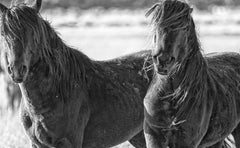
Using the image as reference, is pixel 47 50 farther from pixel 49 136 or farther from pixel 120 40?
pixel 120 40

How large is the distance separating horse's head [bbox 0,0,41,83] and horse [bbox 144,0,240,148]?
1122mm

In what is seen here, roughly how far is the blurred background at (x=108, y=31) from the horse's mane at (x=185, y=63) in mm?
268

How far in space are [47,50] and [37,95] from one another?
45 cm

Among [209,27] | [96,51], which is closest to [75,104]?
[96,51]

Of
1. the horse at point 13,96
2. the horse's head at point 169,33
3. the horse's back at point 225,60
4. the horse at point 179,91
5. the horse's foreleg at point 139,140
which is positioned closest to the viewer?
the horse's head at point 169,33

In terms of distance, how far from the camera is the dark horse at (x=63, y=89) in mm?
5984

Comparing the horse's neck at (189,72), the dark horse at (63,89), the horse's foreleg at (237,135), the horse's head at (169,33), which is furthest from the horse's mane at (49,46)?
the horse's foreleg at (237,135)

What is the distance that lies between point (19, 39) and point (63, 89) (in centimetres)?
88

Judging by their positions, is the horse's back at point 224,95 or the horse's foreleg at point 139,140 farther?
the horse's foreleg at point 139,140

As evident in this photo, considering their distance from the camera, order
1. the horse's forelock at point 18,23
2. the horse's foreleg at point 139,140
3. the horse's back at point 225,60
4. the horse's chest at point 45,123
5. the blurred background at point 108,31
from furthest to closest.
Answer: the blurred background at point 108,31 → the horse's foreleg at point 139,140 → the horse's back at point 225,60 → the horse's chest at point 45,123 → the horse's forelock at point 18,23

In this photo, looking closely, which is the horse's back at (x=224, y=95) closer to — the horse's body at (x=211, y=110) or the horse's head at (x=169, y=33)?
the horse's body at (x=211, y=110)

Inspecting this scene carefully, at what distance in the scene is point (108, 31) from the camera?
41344 mm

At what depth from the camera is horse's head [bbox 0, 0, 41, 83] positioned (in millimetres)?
5797

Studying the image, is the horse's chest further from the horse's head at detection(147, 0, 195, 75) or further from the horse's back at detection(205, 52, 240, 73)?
the horse's back at detection(205, 52, 240, 73)
